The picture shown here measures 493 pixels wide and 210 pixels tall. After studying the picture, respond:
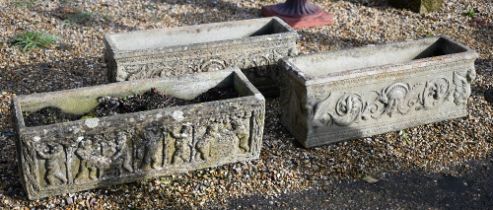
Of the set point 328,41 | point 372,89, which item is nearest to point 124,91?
point 372,89

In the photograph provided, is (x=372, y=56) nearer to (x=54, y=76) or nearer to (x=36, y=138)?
(x=36, y=138)

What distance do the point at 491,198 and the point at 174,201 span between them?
7.57ft

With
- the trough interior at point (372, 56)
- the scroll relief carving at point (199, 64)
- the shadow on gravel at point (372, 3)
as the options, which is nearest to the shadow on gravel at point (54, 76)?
the scroll relief carving at point (199, 64)

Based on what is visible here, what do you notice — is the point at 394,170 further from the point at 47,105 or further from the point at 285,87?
the point at 47,105

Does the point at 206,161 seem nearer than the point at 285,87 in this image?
Yes

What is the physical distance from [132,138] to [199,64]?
1.36 m

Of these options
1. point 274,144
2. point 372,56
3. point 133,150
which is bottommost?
point 274,144

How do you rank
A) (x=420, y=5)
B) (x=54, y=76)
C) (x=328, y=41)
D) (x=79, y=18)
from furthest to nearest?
1. (x=420, y=5)
2. (x=79, y=18)
3. (x=328, y=41)
4. (x=54, y=76)

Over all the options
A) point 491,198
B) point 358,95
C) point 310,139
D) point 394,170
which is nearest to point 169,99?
point 310,139

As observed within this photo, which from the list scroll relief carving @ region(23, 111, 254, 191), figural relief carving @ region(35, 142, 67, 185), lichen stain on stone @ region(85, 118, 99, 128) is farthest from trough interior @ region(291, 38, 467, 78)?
figural relief carving @ region(35, 142, 67, 185)

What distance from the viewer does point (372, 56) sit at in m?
5.35

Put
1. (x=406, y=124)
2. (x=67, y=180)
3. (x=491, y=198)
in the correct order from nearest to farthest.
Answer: (x=67, y=180), (x=491, y=198), (x=406, y=124)

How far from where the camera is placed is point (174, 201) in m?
4.29

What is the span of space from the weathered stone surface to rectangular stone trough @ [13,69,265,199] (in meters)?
4.00
